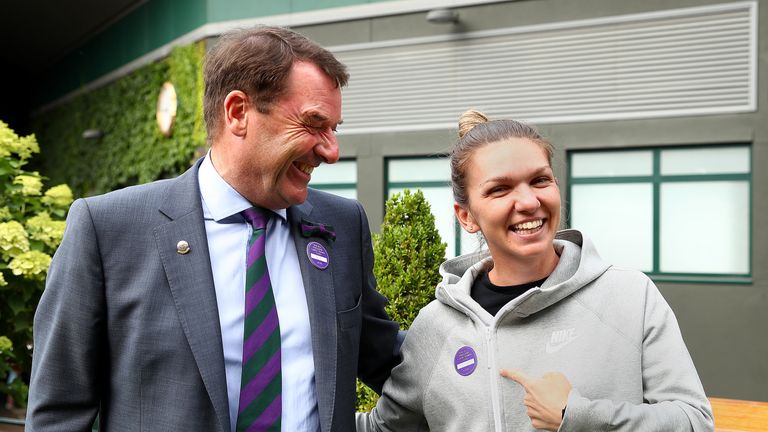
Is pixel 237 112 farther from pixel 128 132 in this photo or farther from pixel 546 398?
pixel 128 132

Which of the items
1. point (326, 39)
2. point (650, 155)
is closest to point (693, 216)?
point (650, 155)

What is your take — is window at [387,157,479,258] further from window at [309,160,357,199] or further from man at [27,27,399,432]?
man at [27,27,399,432]

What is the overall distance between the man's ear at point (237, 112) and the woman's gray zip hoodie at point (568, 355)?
80cm

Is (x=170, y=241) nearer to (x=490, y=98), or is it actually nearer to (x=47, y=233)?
(x=47, y=233)

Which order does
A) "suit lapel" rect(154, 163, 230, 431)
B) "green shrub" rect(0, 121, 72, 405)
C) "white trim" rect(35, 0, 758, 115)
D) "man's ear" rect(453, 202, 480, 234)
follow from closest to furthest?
1. "suit lapel" rect(154, 163, 230, 431)
2. "man's ear" rect(453, 202, 480, 234)
3. "green shrub" rect(0, 121, 72, 405)
4. "white trim" rect(35, 0, 758, 115)

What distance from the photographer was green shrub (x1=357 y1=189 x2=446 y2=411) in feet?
15.2

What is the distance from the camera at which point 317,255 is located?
2467mm

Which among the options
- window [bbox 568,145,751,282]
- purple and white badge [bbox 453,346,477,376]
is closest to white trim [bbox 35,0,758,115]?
window [bbox 568,145,751,282]

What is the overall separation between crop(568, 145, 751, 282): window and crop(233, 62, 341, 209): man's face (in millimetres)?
10613

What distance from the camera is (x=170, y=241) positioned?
2256mm

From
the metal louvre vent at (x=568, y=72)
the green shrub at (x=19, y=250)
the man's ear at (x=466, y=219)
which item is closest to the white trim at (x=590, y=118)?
the metal louvre vent at (x=568, y=72)

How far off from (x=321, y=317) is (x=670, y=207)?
1092 centimetres

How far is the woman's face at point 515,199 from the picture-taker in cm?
241

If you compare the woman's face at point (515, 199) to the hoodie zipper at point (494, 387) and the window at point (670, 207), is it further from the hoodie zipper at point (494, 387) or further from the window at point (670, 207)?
the window at point (670, 207)
